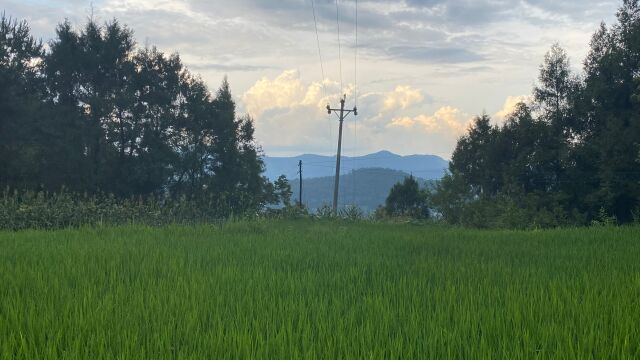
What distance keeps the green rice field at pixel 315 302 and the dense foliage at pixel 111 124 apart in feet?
66.7

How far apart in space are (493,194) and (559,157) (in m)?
8.13

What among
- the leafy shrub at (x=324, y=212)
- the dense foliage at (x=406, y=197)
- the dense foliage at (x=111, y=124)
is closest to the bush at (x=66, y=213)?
the leafy shrub at (x=324, y=212)

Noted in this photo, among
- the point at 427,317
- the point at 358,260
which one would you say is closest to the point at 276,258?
the point at 358,260

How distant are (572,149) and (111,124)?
2957cm

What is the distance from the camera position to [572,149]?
34.3 meters

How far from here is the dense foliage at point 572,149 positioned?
30484 millimetres

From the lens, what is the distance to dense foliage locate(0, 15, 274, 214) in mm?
28719

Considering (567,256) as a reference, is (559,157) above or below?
above

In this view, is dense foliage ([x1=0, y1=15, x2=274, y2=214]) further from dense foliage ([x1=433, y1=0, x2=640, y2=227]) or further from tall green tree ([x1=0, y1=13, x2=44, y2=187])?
dense foliage ([x1=433, y1=0, x2=640, y2=227])

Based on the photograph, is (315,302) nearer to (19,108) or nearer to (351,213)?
(351,213)

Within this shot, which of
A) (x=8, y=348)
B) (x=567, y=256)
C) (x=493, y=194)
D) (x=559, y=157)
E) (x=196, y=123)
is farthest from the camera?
(x=493, y=194)

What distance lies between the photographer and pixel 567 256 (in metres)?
8.79

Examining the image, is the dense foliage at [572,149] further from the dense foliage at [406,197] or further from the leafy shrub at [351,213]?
the dense foliage at [406,197]

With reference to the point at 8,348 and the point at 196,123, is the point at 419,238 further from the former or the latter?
the point at 196,123
